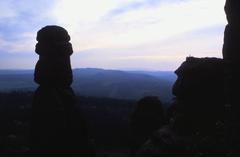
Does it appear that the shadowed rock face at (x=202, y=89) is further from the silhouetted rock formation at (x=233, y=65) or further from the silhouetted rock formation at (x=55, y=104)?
the silhouetted rock formation at (x=55, y=104)

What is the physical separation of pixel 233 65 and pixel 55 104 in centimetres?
1895

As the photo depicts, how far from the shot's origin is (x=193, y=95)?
99.4 feet

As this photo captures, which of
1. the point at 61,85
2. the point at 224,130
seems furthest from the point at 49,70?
the point at 224,130

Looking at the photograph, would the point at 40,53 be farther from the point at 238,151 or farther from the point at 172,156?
the point at 238,151

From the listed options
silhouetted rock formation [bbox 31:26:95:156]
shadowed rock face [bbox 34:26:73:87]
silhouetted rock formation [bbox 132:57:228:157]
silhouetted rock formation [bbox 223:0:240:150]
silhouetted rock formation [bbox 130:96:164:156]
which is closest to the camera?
silhouetted rock formation [bbox 223:0:240:150]

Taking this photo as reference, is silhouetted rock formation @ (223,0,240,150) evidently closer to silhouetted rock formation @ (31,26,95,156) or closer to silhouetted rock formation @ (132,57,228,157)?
silhouetted rock formation @ (132,57,228,157)

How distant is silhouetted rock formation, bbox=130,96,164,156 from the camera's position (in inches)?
1895

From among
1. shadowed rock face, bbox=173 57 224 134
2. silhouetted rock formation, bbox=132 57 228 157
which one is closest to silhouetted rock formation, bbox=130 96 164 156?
silhouetted rock formation, bbox=132 57 228 157

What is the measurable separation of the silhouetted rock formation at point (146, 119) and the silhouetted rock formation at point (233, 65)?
27.5 metres

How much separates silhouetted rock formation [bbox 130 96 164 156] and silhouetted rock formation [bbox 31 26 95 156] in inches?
416

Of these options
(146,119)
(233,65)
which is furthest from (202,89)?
(146,119)

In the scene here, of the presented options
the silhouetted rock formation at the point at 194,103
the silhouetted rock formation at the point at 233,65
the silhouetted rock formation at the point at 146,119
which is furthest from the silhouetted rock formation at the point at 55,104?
the silhouetted rock formation at the point at 233,65

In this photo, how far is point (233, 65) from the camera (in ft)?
66.3

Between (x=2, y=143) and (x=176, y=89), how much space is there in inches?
2141
